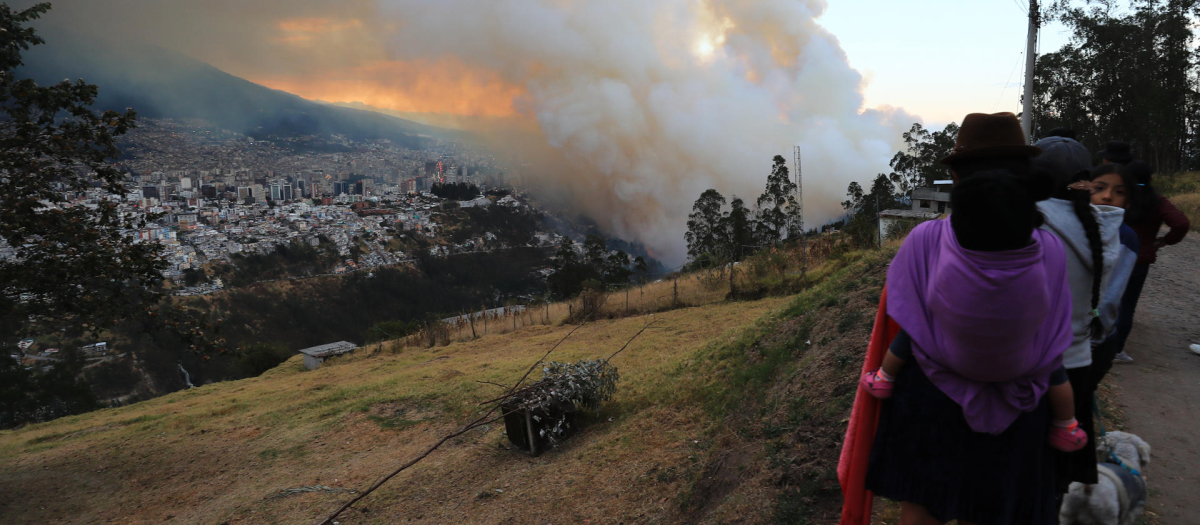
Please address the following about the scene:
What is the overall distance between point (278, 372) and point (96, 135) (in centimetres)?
1349

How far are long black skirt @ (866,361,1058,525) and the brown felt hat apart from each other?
2.23 feet

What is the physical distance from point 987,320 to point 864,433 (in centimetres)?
60

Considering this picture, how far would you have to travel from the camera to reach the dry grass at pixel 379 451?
5.34m

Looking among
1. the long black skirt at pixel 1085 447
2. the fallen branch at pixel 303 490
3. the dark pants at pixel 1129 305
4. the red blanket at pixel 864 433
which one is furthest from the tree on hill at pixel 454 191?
the long black skirt at pixel 1085 447

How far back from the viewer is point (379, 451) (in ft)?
25.7

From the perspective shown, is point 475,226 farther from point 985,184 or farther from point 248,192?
point 985,184

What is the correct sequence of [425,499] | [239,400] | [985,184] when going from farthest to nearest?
[239,400] < [425,499] < [985,184]

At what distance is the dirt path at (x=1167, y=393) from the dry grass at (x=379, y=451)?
3000 millimetres

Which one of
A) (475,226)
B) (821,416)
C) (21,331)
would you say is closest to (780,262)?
(821,416)

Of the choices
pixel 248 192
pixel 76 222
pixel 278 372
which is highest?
pixel 248 192

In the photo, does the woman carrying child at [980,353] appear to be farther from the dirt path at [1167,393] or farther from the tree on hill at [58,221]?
the tree on hill at [58,221]

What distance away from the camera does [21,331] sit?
770 cm

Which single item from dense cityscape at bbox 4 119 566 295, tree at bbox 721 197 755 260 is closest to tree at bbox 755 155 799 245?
tree at bbox 721 197 755 260

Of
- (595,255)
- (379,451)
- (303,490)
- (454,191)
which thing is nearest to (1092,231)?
(303,490)
